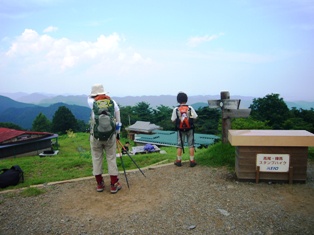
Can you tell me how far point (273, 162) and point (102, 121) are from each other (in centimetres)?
353

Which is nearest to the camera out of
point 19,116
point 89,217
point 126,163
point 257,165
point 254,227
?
point 254,227

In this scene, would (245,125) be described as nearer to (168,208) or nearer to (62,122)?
(168,208)

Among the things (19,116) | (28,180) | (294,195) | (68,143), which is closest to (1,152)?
(68,143)

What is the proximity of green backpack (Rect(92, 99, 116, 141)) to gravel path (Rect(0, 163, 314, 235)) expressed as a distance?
3.95 feet

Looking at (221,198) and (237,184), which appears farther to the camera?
(237,184)

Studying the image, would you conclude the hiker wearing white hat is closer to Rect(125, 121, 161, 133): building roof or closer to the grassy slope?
the grassy slope

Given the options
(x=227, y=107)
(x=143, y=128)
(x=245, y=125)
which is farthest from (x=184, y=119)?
(x=143, y=128)

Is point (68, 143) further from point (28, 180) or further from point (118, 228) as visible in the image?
point (118, 228)

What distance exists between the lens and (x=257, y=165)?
5.11 m

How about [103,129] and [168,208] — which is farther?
[103,129]

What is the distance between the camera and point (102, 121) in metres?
4.58

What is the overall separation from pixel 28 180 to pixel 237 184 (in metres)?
4.97

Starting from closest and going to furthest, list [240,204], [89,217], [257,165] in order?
1. [89,217]
2. [240,204]
3. [257,165]

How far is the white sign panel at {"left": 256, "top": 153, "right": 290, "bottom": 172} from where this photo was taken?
16.4 ft
